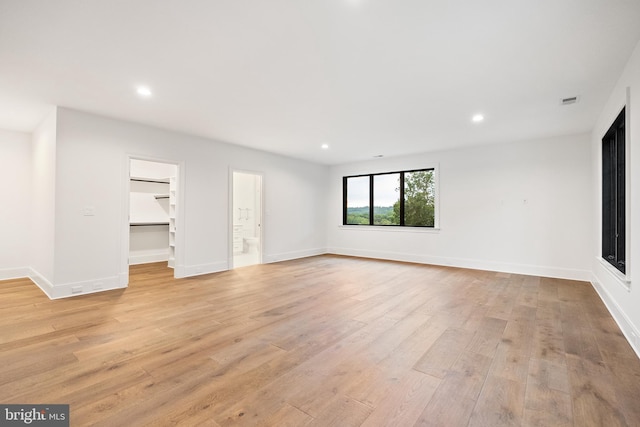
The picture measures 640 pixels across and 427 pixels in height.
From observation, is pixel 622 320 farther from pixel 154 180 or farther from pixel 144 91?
pixel 154 180

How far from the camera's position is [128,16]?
2160 mm

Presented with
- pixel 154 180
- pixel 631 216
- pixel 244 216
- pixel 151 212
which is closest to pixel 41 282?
pixel 151 212

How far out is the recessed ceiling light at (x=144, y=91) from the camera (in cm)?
337

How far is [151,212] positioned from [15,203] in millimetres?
2297

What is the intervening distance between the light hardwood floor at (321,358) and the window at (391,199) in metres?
2.98

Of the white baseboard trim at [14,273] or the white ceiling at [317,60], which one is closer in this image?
the white ceiling at [317,60]

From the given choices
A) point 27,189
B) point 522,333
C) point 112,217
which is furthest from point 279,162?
point 522,333

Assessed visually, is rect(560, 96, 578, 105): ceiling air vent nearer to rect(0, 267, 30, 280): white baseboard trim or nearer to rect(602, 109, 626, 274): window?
rect(602, 109, 626, 274): window

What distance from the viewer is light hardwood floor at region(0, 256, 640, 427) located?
1687 mm

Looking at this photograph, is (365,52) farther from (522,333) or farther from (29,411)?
(29,411)

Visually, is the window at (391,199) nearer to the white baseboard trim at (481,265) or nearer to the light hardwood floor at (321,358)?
the white baseboard trim at (481,265)

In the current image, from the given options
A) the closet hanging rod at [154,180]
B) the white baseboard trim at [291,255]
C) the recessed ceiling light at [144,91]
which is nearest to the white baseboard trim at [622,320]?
the recessed ceiling light at [144,91]

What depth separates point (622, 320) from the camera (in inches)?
114

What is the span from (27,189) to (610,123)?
29.9ft
